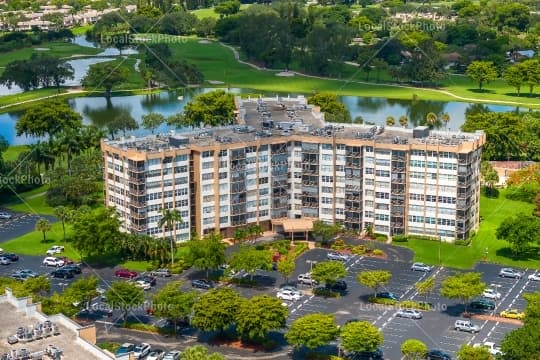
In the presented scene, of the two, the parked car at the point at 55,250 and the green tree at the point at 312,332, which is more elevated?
the green tree at the point at 312,332

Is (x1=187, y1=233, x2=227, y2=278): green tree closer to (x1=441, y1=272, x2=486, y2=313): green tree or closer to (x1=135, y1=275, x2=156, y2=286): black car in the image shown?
(x1=135, y1=275, x2=156, y2=286): black car

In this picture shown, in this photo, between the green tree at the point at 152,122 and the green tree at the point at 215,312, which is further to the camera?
the green tree at the point at 152,122

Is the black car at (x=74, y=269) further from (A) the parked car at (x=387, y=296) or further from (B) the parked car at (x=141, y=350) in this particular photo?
(A) the parked car at (x=387, y=296)

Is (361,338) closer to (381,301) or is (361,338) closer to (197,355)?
(197,355)

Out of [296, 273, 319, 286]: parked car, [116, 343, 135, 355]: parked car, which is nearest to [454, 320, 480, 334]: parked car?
[296, 273, 319, 286]: parked car

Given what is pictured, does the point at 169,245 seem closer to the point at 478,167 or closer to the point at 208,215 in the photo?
the point at 208,215

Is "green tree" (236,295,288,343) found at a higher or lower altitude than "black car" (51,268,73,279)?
higher

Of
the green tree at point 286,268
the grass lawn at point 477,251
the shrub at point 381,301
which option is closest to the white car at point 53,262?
the green tree at point 286,268
